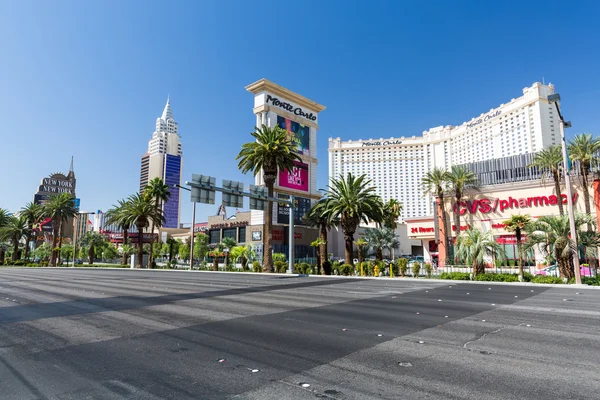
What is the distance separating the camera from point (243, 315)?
1017 centimetres

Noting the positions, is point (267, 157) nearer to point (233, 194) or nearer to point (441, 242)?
point (233, 194)

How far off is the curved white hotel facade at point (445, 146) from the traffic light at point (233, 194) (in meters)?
119

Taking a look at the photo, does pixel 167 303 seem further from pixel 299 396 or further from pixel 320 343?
pixel 299 396

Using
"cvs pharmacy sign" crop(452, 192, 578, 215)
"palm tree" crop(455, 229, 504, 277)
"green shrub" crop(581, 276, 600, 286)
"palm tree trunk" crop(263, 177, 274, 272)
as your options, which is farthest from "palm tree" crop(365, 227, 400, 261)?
"green shrub" crop(581, 276, 600, 286)

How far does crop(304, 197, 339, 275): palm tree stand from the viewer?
3942cm

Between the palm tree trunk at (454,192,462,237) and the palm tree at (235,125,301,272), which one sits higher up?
the palm tree at (235,125,301,272)

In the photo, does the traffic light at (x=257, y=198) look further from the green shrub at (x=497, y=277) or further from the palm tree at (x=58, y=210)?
the palm tree at (x=58, y=210)

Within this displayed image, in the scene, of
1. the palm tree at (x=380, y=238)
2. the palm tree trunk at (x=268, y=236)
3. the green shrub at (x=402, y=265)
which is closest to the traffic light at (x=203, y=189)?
the palm tree trunk at (x=268, y=236)

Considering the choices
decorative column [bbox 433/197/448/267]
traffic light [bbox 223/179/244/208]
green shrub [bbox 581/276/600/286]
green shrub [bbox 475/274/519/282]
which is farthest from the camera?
decorative column [bbox 433/197/448/267]

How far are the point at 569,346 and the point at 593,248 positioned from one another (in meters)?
20.1

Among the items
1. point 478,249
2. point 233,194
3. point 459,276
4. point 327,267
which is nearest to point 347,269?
point 327,267

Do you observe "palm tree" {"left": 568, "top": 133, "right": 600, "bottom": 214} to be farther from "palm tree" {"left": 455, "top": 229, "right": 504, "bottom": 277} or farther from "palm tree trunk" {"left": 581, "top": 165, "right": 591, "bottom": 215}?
"palm tree" {"left": 455, "top": 229, "right": 504, "bottom": 277}

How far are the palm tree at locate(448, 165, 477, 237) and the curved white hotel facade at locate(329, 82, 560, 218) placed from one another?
95.0m

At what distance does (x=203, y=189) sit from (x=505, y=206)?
1342 inches
